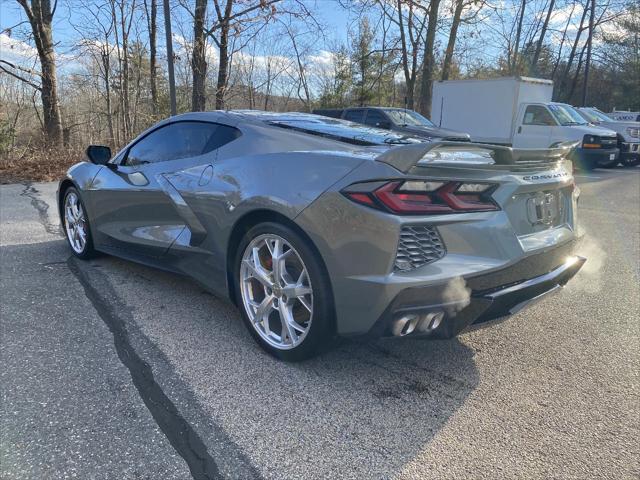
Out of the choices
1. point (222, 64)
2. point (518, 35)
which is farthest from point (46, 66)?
point (518, 35)

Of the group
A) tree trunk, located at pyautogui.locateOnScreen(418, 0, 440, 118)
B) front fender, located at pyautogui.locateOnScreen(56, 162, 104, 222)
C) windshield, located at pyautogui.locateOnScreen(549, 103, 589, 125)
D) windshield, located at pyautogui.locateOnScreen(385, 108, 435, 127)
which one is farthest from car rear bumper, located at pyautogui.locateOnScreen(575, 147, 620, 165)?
front fender, located at pyautogui.locateOnScreen(56, 162, 104, 222)

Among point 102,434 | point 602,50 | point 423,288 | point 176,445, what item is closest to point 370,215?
point 423,288

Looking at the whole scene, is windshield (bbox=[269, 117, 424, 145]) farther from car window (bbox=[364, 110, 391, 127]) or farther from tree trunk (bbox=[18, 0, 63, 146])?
tree trunk (bbox=[18, 0, 63, 146])

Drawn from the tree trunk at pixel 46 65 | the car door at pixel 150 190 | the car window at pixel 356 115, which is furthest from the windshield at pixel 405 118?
the car door at pixel 150 190

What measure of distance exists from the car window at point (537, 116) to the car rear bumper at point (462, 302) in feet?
44.7

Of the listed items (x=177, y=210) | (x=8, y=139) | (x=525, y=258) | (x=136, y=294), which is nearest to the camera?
(x=525, y=258)

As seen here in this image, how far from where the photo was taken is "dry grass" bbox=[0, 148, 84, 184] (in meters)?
11.3

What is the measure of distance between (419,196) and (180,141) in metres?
2.13

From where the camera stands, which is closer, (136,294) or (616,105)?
(136,294)

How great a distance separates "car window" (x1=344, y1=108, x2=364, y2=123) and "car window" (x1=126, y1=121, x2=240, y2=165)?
10.5 meters

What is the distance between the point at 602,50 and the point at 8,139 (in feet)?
143

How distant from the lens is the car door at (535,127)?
47.3 ft

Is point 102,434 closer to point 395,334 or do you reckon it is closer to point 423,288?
point 395,334

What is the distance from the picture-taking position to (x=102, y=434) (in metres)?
2.14
